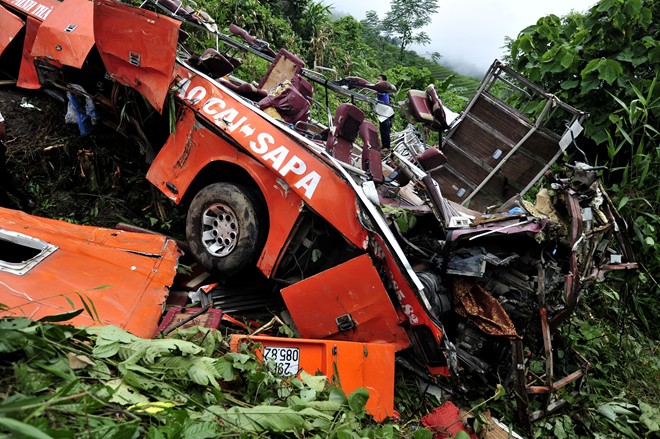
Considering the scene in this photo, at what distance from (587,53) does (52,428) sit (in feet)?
26.6

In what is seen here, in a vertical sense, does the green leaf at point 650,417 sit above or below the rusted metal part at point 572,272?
below

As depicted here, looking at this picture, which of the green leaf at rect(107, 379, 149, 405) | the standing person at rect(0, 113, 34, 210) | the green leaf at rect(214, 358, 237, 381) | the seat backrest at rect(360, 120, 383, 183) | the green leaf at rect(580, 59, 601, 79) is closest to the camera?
the green leaf at rect(107, 379, 149, 405)

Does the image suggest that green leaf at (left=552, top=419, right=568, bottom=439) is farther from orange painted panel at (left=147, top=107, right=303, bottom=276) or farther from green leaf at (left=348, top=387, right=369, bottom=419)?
orange painted panel at (left=147, top=107, right=303, bottom=276)

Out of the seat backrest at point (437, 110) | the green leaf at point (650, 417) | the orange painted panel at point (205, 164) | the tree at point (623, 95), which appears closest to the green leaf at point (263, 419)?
the orange painted panel at point (205, 164)

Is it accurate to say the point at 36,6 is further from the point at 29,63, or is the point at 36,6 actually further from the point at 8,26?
the point at 29,63

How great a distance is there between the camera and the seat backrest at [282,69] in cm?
593

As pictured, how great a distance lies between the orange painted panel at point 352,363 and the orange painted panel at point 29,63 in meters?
4.13

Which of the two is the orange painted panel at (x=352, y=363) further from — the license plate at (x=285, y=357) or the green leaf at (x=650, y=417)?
the green leaf at (x=650, y=417)

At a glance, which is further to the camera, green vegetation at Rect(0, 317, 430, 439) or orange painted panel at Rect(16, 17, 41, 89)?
orange painted panel at Rect(16, 17, 41, 89)

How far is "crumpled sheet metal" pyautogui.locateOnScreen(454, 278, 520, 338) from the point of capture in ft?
12.8

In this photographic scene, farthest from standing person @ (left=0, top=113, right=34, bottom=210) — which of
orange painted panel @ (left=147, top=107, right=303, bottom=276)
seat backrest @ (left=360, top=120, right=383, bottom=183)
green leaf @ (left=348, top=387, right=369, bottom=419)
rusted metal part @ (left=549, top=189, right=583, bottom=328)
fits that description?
rusted metal part @ (left=549, top=189, right=583, bottom=328)

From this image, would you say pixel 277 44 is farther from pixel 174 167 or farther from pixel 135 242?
pixel 135 242

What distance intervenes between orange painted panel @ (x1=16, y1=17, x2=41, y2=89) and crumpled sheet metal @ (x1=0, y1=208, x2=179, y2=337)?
95.8 inches

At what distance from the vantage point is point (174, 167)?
191 inches
